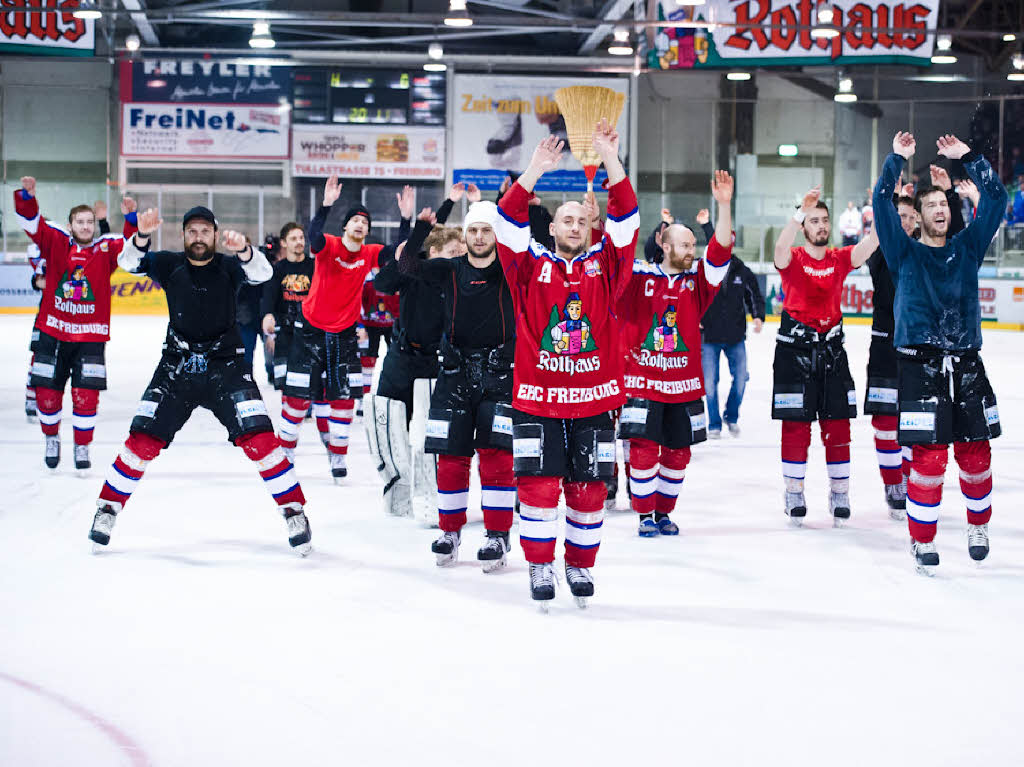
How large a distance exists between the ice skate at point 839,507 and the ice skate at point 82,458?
14.9ft

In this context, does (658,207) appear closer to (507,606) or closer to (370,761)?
(507,606)

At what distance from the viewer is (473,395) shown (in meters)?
5.41

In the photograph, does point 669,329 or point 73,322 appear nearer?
point 669,329

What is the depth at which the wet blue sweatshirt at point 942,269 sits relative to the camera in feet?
16.9

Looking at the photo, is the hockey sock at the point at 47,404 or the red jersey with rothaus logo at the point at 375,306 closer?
the hockey sock at the point at 47,404

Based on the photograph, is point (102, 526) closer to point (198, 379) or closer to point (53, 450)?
point (198, 379)

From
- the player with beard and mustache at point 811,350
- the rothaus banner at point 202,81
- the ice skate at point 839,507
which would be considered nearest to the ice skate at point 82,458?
the player with beard and mustache at point 811,350

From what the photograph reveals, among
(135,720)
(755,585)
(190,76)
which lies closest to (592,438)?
(755,585)

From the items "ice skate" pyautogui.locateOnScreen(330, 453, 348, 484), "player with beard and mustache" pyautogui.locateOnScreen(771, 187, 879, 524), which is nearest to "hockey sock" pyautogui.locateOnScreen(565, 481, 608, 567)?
"player with beard and mustache" pyautogui.locateOnScreen(771, 187, 879, 524)

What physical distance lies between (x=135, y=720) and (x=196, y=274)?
255 cm

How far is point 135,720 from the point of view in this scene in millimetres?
3375

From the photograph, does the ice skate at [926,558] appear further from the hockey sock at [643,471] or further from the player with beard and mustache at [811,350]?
the hockey sock at [643,471]

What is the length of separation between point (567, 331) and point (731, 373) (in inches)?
217

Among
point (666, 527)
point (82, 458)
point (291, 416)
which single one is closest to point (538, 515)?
point (666, 527)
